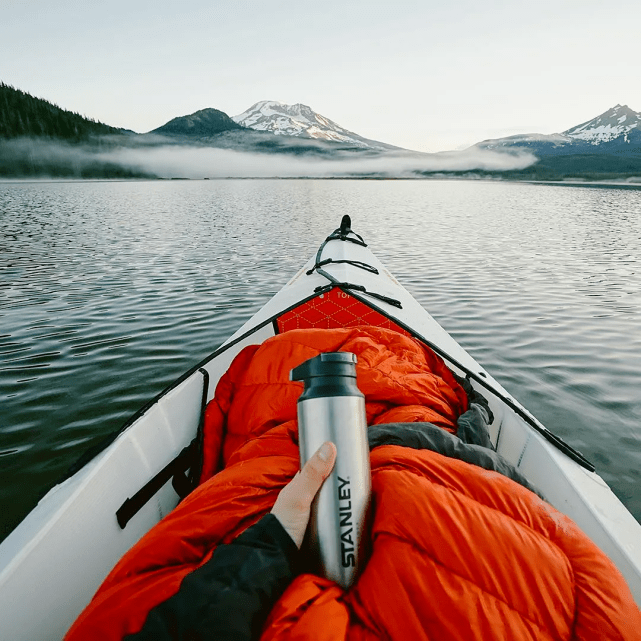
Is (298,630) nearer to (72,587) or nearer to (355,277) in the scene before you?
(72,587)

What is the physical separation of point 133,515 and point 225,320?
4918 millimetres

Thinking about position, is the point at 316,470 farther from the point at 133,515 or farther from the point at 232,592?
the point at 133,515

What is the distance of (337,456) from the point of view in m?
1.11

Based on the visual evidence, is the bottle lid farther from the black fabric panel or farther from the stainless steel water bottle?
the black fabric panel

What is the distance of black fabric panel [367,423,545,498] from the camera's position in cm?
143

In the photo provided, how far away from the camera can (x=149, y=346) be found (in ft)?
18.9

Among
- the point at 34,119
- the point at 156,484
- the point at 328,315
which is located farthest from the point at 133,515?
the point at 34,119

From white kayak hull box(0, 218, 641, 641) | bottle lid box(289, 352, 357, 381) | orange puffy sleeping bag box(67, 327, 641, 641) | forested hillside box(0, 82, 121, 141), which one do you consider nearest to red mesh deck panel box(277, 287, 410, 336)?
white kayak hull box(0, 218, 641, 641)

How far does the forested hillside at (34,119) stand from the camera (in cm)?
10062

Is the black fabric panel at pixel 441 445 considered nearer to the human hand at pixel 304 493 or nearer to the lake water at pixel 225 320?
the human hand at pixel 304 493

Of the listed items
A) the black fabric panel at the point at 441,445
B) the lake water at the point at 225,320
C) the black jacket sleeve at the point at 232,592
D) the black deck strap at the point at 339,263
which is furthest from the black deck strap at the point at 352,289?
the black jacket sleeve at the point at 232,592

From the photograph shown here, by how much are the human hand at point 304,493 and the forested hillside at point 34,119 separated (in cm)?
13184

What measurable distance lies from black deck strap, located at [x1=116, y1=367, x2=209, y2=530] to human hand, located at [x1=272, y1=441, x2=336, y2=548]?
141cm

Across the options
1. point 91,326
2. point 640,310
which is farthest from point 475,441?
point 640,310
